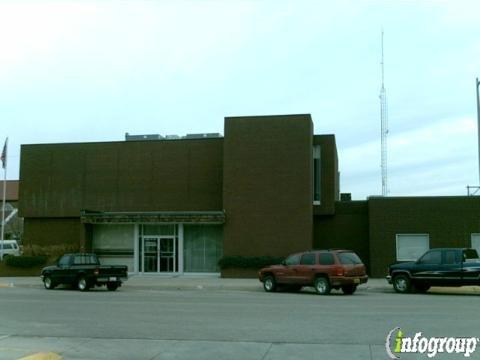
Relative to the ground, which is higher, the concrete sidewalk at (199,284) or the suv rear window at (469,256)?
the suv rear window at (469,256)

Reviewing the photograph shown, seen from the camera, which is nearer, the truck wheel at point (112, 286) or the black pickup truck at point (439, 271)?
the black pickup truck at point (439, 271)

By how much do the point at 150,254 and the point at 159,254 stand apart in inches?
21.7

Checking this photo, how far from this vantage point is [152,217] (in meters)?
34.5

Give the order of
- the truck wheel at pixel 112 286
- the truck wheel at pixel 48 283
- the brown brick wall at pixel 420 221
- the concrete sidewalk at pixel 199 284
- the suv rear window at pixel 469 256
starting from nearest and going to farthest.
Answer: the suv rear window at pixel 469 256
the concrete sidewalk at pixel 199 284
the truck wheel at pixel 112 286
the truck wheel at pixel 48 283
the brown brick wall at pixel 420 221

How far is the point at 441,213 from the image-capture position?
31984mm

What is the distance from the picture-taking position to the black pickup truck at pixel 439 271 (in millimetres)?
23297

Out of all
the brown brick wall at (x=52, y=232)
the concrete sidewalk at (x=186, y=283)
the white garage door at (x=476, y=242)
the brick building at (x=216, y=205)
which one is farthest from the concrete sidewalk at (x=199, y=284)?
the white garage door at (x=476, y=242)

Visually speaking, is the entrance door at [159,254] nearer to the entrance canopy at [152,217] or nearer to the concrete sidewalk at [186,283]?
the entrance canopy at [152,217]

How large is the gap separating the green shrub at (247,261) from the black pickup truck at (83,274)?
298 inches

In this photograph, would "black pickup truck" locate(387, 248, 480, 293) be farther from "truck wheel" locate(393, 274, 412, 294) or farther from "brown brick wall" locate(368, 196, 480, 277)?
"brown brick wall" locate(368, 196, 480, 277)

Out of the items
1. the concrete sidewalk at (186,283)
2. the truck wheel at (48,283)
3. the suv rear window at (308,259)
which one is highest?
the suv rear window at (308,259)

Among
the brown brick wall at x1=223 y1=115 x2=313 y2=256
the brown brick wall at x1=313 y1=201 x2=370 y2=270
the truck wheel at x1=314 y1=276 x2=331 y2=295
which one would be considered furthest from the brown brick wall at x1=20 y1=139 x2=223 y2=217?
the truck wheel at x1=314 y1=276 x2=331 y2=295

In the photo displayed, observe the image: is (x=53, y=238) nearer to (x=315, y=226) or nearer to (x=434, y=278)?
(x=315, y=226)

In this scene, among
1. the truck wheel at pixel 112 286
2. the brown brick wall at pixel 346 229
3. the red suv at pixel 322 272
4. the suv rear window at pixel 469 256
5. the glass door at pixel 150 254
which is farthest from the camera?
the glass door at pixel 150 254
